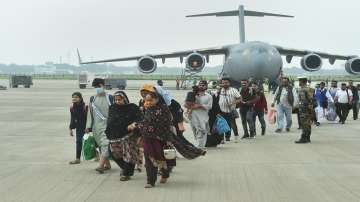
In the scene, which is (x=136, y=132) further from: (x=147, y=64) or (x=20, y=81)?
(x=20, y=81)

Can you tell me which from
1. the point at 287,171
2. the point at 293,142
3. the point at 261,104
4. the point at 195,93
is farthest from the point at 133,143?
the point at 261,104

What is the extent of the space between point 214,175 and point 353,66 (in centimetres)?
3119

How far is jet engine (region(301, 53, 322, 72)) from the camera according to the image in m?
36.3

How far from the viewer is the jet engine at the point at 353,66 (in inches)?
1494

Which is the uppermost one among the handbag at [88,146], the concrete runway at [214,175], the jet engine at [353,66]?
the jet engine at [353,66]

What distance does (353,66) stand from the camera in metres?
38.1

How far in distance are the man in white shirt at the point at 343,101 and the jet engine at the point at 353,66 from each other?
764 inches

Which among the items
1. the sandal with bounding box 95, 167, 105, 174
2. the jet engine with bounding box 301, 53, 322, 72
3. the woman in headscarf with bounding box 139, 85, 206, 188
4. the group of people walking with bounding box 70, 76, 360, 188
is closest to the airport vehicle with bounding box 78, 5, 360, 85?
the jet engine with bounding box 301, 53, 322, 72

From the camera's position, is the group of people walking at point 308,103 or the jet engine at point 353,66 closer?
the group of people walking at point 308,103

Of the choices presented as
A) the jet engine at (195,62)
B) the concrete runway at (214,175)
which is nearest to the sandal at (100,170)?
the concrete runway at (214,175)

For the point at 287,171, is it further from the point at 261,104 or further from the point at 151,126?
the point at 261,104

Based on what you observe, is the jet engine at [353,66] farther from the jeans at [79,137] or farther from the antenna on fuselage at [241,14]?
the jeans at [79,137]

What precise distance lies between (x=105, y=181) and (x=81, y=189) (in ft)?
2.22

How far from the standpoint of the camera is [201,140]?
11438 mm
